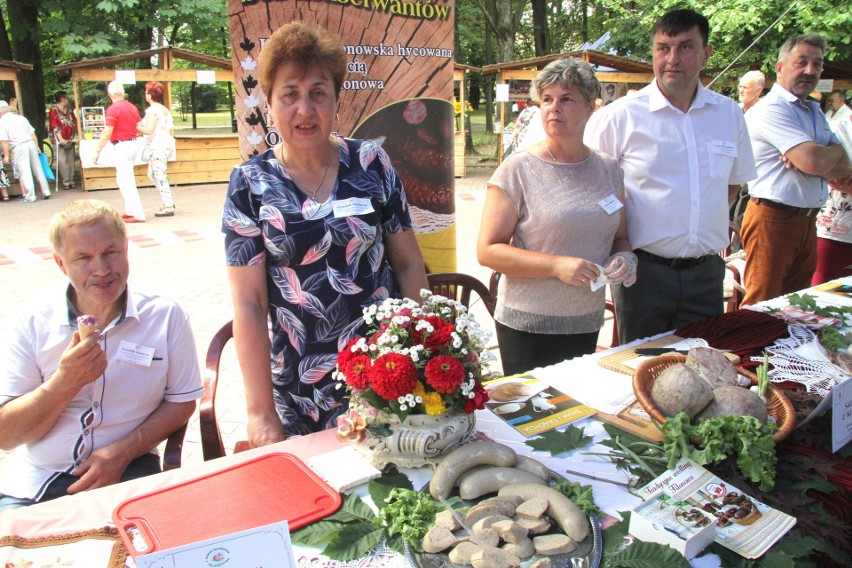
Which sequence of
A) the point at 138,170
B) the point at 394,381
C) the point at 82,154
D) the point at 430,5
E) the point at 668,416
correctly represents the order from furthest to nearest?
the point at 138,170 → the point at 82,154 → the point at 430,5 → the point at 668,416 → the point at 394,381

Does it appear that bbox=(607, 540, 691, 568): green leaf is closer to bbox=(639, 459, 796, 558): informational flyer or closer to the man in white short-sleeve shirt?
bbox=(639, 459, 796, 558): informational flyer

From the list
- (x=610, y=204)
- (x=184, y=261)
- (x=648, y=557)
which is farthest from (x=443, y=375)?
(x=184, y=261)

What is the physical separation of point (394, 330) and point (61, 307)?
118cm

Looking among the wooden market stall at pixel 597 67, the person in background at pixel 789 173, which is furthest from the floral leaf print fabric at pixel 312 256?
the wooden market stall at pixel 597 67

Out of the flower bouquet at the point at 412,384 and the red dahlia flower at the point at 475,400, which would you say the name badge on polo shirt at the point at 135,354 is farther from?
the red dahlia flower at the point at 475,400

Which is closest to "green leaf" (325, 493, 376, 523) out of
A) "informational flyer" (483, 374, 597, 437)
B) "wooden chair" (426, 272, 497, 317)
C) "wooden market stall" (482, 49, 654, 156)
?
"informational flyer" (483, 374, 597, 437)

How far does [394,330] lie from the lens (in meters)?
1.55

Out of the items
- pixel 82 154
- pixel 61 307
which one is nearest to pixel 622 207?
pixel 61 307

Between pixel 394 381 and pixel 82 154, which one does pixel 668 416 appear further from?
pixel 82 154

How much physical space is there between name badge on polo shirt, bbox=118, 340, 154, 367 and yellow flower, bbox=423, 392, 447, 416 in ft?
3.43

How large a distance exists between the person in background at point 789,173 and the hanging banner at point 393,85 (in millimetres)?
1938

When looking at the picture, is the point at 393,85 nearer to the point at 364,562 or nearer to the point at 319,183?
the point at 319,183

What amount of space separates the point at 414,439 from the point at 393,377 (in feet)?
0.58

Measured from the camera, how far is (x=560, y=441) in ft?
5.71
